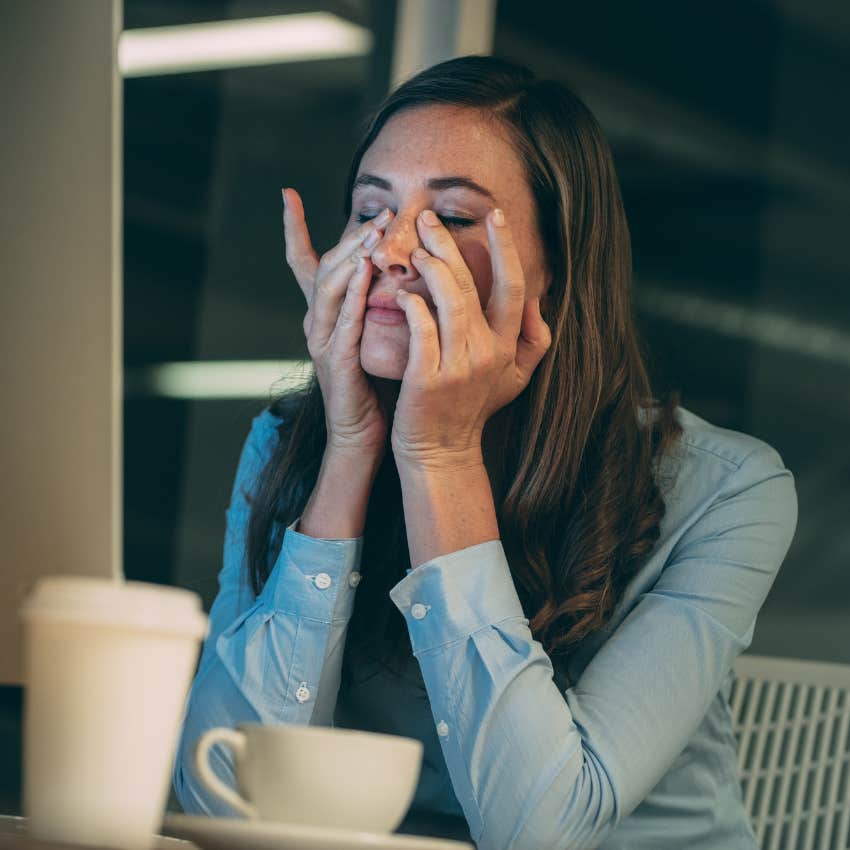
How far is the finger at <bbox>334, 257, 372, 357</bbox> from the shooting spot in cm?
117

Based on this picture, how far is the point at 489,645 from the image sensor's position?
3.32 feet

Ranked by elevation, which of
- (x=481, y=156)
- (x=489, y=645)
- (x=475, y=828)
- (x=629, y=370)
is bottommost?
(x=475, y=828)

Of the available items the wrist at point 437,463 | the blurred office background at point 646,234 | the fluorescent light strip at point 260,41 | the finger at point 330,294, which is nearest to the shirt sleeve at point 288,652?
the wrist at point 437,463

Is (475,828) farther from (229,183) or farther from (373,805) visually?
(229,183)

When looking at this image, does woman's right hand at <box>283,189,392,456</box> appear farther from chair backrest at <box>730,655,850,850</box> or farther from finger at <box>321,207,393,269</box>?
chair backrest at <box>730,655,850,850</box>

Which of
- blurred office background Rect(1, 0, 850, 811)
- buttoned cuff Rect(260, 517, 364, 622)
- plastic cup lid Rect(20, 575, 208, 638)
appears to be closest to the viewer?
plastic cup lid Rect(20, 575, 208, 638)

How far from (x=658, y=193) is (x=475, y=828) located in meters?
1.90

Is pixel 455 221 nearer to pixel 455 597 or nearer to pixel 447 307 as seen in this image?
pixel 447 307

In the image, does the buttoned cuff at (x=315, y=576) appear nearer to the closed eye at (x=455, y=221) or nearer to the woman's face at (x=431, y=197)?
the woman's face at (x=431, y=197)

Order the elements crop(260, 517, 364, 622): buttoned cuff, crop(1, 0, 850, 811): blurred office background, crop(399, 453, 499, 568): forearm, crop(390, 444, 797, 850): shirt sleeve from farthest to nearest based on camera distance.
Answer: crop(1, 0, 850, 811): blurred office background
crop(260, 517, 364, 622): buttoned cuff
crop(399, 453, 499, 568): forearm
crop(390, 444, 797, 850): shirt sleeve

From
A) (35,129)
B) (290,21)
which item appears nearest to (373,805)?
(35,129)

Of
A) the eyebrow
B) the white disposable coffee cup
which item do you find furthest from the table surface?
the eyebrow

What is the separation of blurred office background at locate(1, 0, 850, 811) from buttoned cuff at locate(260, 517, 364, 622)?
1.16 m

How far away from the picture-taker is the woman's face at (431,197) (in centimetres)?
119
